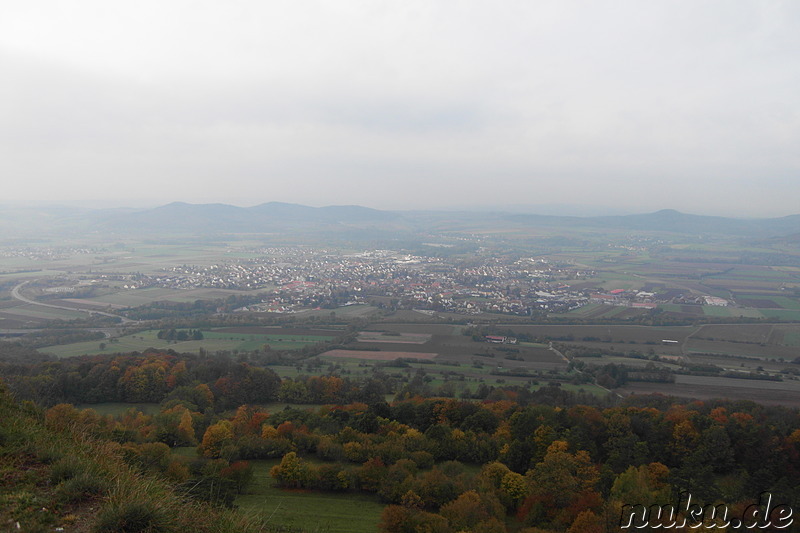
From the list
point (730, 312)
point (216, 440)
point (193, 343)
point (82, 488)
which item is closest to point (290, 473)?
point (216, 440)

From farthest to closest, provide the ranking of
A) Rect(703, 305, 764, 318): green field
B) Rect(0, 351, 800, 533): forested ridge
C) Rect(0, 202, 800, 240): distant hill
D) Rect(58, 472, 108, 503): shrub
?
1. Rect(0, 202, 800, 240): distant hill
2. Rect(703, 305, 764, 318): green field
3. Rect(0, 351, 800, 533): forested ridge
4. Rect(58, 472, 108, 503): shrub

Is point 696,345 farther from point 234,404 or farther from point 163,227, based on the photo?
point 163,227

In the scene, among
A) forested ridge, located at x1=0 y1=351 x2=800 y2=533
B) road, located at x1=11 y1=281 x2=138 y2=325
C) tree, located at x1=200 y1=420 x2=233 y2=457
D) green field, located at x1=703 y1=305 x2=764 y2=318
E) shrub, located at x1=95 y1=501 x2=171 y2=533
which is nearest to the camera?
shrub, located at x1=95 y1=501 x2=171 y2=533

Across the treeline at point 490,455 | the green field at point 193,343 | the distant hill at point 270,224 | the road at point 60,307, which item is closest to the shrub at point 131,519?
the treeline at point 490,455

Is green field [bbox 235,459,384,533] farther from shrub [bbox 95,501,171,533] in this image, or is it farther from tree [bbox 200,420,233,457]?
shrub [bbox 95,501,171,533]

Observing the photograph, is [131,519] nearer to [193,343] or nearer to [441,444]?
[441,444]

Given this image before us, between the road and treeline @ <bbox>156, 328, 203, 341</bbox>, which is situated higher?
the road

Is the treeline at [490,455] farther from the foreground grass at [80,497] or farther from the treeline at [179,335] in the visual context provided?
the treeline at [179,335]

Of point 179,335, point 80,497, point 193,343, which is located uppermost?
point 80,497

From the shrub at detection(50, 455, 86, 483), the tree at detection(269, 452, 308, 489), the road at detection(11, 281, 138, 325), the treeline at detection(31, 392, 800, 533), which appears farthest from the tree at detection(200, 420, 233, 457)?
the road at detection(11, 281, 138, 325)
